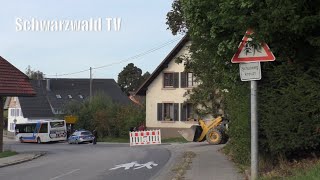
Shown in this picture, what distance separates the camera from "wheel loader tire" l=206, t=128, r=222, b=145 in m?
33.4

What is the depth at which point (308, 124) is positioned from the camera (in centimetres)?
995

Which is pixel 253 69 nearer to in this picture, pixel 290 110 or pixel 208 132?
pixel 290 110

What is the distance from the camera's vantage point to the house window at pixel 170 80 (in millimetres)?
55406

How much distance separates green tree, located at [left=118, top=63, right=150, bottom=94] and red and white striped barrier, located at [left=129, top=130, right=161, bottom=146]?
99173mm

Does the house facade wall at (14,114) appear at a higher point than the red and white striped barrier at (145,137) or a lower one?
higher

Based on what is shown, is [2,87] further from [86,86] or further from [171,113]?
[86,86]

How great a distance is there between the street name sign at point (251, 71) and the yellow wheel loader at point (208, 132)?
2480 centimetres

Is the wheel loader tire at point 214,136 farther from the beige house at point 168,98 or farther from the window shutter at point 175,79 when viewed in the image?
the window shutter at point 175,79

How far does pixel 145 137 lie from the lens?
45.6m

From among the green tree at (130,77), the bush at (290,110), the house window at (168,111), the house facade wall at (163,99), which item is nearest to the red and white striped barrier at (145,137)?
the house facade wall at (163,99)

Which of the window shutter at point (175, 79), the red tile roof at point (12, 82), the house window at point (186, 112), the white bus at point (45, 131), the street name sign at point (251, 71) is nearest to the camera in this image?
the street name sign at point (251, 71)

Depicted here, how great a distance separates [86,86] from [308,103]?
3432 inches

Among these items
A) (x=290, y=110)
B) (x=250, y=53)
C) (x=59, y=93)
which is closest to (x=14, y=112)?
(x=59, y=93)

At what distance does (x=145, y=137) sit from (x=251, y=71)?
122ft
